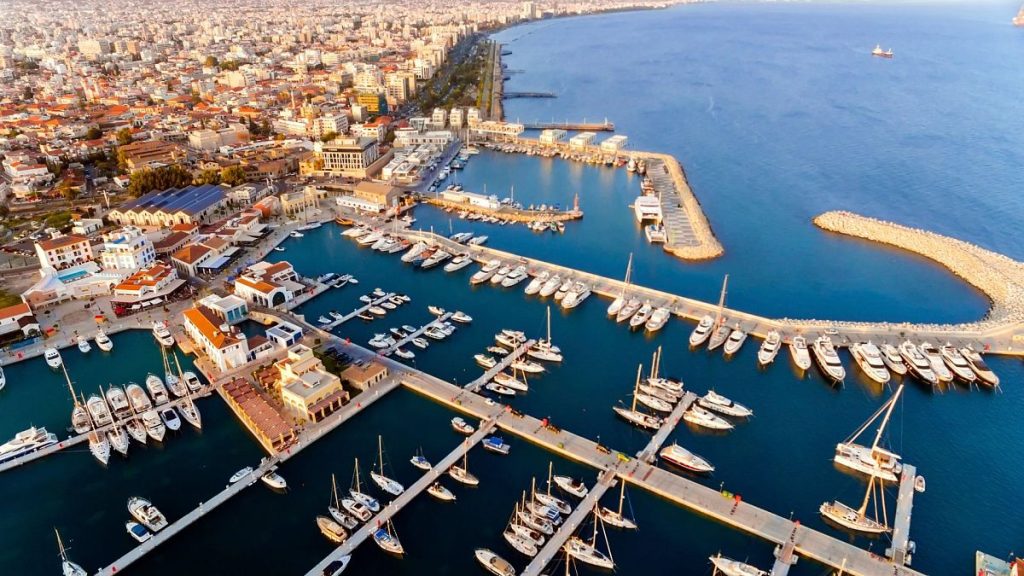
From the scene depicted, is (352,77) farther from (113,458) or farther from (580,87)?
(113,458)

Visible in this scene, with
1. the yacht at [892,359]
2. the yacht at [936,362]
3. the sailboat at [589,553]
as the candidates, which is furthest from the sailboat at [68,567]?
the yacht at [936,362]

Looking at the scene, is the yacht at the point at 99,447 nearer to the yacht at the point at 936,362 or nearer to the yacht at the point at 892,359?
the yacht at the point at 892,359

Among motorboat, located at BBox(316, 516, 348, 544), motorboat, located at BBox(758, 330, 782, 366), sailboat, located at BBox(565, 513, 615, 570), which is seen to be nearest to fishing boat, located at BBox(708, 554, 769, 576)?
sailboat, located at BBox(565, 513, 615, 570)

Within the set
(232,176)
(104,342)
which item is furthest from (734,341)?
(232,176)

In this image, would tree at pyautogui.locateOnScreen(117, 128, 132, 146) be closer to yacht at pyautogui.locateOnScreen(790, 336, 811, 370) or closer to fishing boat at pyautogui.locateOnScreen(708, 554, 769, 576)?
yacht at pyautogui.locateOnScreen(790, 336, 811, 370)

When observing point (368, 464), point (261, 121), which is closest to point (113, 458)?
point (368, 464)

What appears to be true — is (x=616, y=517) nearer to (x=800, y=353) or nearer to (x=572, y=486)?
(x=572, y=486)
